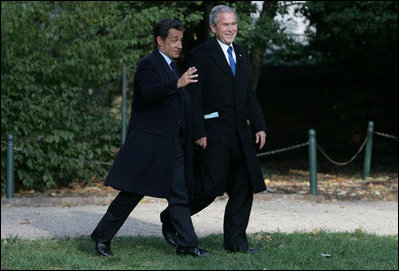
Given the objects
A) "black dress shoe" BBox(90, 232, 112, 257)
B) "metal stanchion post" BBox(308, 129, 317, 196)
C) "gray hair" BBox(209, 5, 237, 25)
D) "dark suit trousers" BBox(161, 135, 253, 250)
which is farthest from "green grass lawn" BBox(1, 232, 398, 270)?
"metal stanchion post" BBox(308, 129, 317, 196)

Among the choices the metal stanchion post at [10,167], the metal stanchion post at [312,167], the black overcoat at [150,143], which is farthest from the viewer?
the metal stanchion post at [312,167]

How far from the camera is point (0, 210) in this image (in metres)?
10.0

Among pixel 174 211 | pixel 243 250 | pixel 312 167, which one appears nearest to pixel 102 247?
pixel 174 211

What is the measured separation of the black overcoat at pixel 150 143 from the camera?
6352 mm

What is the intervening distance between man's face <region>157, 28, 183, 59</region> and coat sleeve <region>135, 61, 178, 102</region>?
19 centimetres

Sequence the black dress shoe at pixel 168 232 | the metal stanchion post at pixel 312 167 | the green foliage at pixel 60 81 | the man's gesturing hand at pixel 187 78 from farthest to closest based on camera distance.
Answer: the green foliage at pixel 60 81 < the metal stanchion post at pixel 312 167 < the black dress shoe at pixel 168 232 < the man's gesturing hand at pixel 187 78

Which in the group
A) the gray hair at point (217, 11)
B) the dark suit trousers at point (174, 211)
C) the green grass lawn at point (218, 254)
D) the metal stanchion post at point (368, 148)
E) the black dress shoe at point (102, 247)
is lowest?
the metal stanchion post at point (368, 148)

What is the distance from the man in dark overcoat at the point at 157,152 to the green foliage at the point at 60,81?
227 inches

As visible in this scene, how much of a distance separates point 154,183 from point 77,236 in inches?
69.6

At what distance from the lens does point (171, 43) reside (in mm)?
6469

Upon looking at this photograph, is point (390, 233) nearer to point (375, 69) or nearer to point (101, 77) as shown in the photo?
point (101, 77)

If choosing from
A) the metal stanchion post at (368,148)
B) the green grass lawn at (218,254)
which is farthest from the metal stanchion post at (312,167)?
the green grass lawn at (218,254)

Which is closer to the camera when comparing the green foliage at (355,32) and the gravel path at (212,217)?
the gravel path at (212,217)

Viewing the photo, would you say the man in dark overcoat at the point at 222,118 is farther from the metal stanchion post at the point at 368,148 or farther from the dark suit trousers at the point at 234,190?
the metal stanchion post at the point at 368,148
